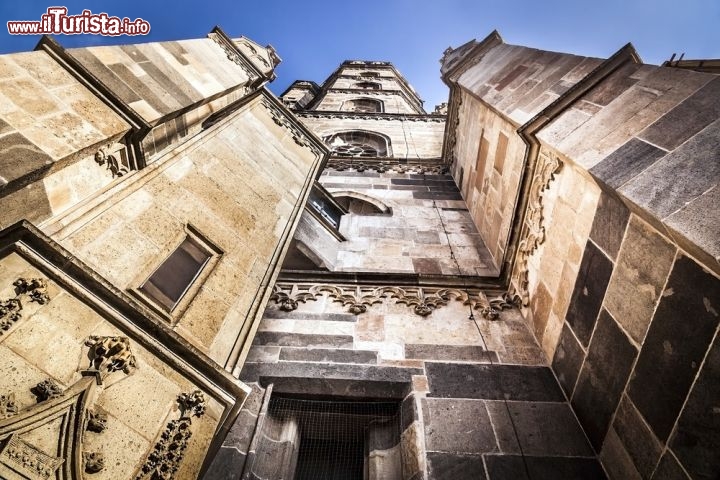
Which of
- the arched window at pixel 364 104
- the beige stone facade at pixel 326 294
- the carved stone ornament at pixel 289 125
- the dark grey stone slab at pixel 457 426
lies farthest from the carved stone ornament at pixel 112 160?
the arched window at pixel 364 104

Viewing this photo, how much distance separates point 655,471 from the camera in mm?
2512

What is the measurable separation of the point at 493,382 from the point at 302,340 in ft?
6.65

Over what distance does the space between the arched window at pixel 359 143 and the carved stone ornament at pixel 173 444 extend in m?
10.2

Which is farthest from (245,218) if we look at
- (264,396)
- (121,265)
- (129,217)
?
(264,396)

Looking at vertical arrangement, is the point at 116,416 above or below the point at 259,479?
below

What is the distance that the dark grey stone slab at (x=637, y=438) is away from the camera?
2549mm

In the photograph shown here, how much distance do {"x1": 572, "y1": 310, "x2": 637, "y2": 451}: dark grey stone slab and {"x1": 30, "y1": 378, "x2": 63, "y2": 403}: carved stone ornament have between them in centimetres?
346

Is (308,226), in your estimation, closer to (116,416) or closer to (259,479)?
(259,479)

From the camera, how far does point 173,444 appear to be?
2020mm

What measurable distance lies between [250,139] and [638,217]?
13.9 feet

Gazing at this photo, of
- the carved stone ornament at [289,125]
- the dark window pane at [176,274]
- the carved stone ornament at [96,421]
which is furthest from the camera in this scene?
the carved stone ornament at [289,125]

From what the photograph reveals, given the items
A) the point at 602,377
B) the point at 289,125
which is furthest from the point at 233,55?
the point at 602,377

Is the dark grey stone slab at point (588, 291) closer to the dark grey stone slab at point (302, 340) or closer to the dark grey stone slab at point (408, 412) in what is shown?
the dark grey stone slab at point (408, 412)

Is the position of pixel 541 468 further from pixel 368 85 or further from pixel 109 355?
pixel 368 85
